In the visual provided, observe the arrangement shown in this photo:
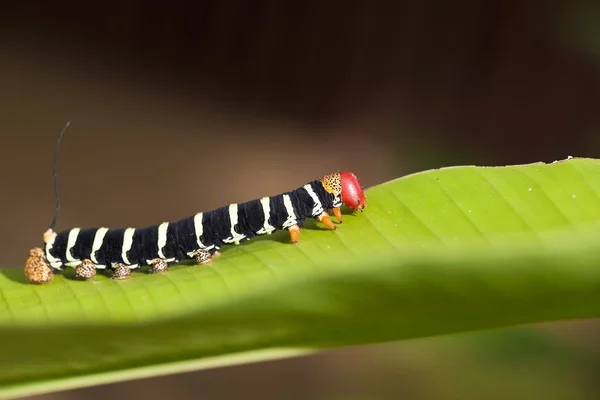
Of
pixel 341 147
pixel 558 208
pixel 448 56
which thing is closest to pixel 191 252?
pixel 558 208

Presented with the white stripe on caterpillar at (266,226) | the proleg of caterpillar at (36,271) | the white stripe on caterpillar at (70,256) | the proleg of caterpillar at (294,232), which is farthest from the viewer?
the white stripe on caterpillar at (70,256)

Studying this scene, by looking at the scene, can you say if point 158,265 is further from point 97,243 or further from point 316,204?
point 316,204

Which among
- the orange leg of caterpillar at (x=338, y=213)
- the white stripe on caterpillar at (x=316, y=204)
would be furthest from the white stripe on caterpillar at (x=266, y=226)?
the orange leg of caterpillar at (x=338, y=213)

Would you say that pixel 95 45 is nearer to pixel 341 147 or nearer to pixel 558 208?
pixel 341 147

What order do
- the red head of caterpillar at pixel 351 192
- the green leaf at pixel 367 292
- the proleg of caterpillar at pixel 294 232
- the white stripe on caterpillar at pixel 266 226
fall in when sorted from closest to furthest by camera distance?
1. the green leaf at pixel 367 292
2. the proleg of caterpillar at pixel 294 232
3. the red head of caterpillar at pixel 351 192
4. the white stripe on caterpillar at pixel 266 226

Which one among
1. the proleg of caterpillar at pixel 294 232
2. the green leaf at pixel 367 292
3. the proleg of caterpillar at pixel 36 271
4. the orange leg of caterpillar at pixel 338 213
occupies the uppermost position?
the proleg of caterpillar at pixel 36 271

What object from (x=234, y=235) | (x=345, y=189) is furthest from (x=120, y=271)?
(x=345, y=189)

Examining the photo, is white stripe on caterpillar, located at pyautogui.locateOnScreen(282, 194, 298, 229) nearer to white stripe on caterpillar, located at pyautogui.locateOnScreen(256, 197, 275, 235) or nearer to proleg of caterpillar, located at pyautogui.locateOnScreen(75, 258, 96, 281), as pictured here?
white stripe on caterpillar, located at pyautogui.locateOnScreen(256, 197, 275, 235)

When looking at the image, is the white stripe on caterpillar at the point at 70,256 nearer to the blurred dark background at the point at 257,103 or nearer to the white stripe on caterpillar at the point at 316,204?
the white stripe on caterpillar at the point at 316,204
